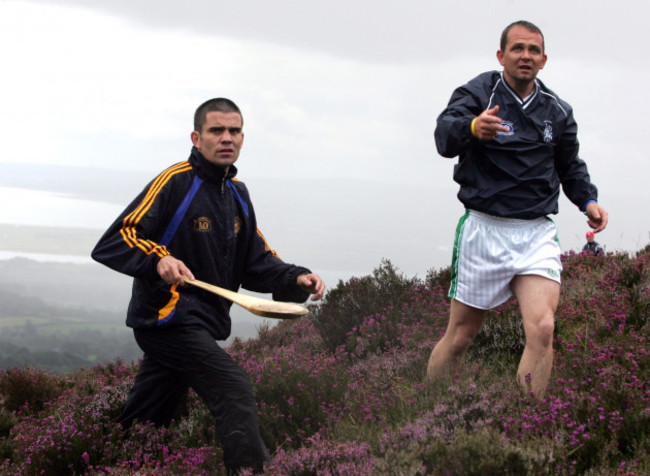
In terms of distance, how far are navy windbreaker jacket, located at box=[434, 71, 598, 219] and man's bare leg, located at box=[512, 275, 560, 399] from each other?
0.45 meters

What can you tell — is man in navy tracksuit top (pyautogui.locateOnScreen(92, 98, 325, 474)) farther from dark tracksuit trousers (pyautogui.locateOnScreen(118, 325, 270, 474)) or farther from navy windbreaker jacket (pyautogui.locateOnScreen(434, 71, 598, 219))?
navy windbreaker jacket (pyautogui.locateOnScreen(434, 71, 598, 219))

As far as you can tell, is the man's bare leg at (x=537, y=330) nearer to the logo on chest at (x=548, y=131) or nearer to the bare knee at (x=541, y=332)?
the bare knee at (x=541, y=332)

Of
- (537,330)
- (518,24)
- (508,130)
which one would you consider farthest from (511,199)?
(518,24)

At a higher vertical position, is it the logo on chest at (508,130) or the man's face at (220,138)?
the logo on chest at (508,130)

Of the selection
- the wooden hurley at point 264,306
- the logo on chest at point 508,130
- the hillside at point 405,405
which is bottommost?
the hillside at point 405,405

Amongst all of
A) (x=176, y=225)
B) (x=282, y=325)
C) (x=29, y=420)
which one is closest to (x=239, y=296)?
(x=176, y=225)

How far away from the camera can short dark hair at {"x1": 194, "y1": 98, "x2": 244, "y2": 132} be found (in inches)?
188

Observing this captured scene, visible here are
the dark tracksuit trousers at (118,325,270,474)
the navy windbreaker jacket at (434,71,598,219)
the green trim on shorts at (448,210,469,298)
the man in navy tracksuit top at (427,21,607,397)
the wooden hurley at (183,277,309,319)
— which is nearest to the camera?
the wooden hurley at (183,277,309,319)

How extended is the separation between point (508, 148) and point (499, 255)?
660 millimetres

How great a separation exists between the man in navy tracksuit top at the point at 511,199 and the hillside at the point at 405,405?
1.46 ft

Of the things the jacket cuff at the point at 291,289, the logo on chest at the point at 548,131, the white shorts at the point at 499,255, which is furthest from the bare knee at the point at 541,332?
the jacket cuff at the point at 291,289

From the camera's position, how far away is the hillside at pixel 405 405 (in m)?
3.96

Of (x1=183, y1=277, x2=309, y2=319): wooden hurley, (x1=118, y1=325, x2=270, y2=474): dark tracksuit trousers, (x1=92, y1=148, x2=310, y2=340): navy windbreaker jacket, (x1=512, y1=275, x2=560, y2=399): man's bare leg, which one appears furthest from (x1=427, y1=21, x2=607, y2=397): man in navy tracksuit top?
(x1=118, y1=325, x2=270, y2=474): dark tracksuit trousers

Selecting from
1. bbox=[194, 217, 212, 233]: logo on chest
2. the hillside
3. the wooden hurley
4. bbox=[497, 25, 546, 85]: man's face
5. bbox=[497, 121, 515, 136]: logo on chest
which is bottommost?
the hillside
